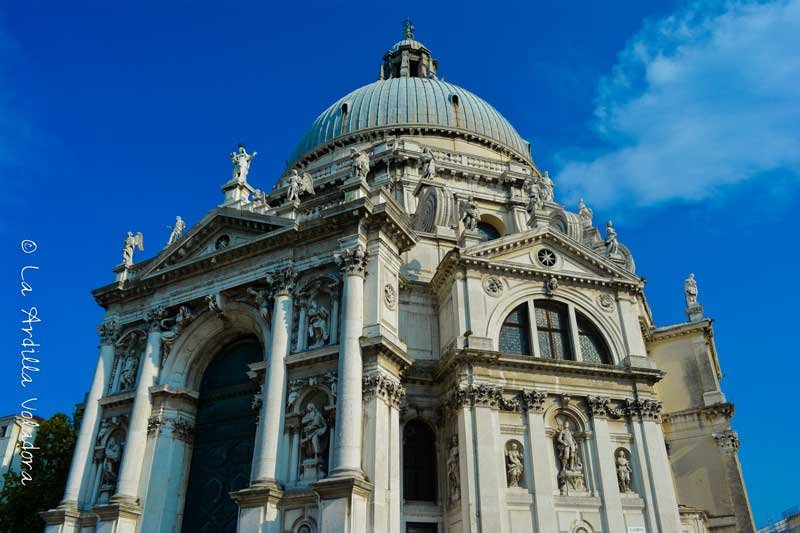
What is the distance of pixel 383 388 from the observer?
64.6 ft

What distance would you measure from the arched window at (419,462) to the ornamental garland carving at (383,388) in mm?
1943

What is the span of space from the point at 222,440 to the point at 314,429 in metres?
5.06

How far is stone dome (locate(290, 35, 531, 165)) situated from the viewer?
120 ft

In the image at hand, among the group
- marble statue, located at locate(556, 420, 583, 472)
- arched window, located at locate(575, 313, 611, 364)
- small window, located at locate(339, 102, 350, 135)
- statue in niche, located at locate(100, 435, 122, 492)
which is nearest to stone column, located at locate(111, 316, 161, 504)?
statue in niche, located at locate(100, 435, 122, 492)

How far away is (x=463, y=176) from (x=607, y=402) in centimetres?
1451

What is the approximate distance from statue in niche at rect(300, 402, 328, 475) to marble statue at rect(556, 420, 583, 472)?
23.8 ft

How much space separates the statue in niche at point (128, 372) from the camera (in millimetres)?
24562

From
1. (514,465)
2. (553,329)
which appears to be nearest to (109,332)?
(514,465)

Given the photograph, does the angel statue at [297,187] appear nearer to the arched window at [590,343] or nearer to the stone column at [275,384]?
the stone column at [275,384]

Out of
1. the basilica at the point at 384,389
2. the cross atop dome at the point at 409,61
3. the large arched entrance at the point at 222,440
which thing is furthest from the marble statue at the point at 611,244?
the cross atop dome at the point at 409,61

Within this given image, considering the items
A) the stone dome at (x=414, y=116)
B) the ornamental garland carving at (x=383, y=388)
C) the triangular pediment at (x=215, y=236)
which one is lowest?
the ornamental garland carving at (x=383, y=388)

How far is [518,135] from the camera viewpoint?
40500mm

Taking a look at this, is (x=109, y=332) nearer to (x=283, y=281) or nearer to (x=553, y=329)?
(x=283, y=281)

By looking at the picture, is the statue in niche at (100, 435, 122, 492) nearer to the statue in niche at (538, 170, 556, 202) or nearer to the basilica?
the basilica
